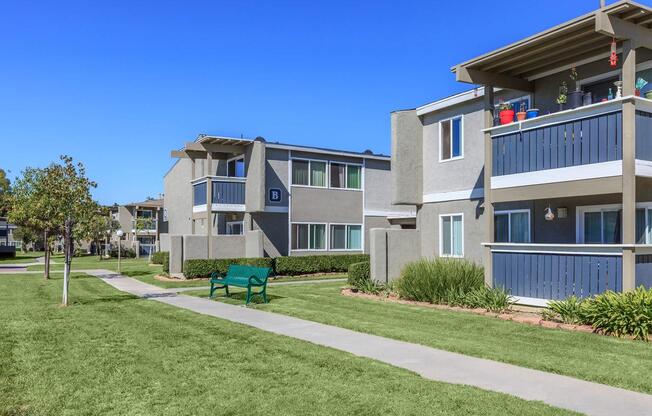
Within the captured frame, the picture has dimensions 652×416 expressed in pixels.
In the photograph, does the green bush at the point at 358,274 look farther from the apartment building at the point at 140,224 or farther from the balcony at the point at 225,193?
the apartment building at the point at 140,224

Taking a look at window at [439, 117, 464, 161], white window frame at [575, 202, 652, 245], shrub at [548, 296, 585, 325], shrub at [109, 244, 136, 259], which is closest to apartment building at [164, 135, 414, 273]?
window at [439, 117, 464, 161]

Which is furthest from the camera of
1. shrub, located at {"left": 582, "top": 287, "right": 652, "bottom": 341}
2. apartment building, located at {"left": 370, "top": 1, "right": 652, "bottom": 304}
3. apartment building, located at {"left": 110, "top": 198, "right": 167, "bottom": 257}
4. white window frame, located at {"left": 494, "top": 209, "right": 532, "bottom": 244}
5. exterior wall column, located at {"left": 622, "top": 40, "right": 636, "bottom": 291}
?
apartment building, located at {"left": 110, "top": 198, "right": 167, "bottom": 257}

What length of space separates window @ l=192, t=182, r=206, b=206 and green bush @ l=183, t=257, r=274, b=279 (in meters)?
4.41

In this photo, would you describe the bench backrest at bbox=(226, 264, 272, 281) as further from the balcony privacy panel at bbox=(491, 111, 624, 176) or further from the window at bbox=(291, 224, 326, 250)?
the window at bbox=(291, 224, 326, 250)

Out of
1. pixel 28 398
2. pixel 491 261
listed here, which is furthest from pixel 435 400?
pixel 491 261

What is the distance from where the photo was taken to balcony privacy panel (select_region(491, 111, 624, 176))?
39.0ft

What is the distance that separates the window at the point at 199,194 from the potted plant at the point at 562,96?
18.5m

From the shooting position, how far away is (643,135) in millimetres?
11758

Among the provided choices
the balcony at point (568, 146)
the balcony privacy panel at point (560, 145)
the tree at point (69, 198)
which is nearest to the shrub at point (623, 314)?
the balcony at point (568, 146)

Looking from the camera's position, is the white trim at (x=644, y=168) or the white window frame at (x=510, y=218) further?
the white window frame at (x=510, y=218)

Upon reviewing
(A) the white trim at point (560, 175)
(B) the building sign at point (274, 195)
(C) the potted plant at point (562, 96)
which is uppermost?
(C) the potted plant at point (562, 96)

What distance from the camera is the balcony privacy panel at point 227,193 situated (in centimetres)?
2777

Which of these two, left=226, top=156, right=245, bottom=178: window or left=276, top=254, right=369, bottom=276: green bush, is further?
left=226, top=156, right=245, bottom=178: window

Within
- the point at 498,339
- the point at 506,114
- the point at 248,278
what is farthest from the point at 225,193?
the point at 498,339
